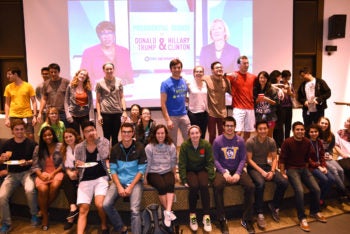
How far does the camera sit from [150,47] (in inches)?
215

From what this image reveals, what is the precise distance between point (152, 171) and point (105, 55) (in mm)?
2871

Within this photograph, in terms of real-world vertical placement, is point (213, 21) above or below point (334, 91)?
above

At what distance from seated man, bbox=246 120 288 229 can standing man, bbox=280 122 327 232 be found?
125mm

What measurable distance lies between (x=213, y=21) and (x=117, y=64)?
6.11 feet

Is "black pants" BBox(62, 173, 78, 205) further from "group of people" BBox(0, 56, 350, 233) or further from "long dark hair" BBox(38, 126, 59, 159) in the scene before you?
"long dark hair" BBox(38, 126, 59, 159)

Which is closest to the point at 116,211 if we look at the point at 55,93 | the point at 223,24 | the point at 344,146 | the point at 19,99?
the point at 55,93

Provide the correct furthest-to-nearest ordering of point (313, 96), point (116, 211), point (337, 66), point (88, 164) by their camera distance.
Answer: point (337, 66) < point (313, 96) < point (88, 164) < point (116, 211)

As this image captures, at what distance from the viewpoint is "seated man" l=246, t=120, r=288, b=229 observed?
132 inches

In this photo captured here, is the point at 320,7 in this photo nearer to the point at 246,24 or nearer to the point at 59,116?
the point at 246,24

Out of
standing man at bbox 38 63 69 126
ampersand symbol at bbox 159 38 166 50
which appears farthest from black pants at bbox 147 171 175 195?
ampersand symbol at bbox 159 38 166 50

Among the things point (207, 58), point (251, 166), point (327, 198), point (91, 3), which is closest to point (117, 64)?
point (91, 3)

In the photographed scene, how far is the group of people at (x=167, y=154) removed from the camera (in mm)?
3154

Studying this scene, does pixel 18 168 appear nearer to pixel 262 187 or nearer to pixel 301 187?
pixel 262 187

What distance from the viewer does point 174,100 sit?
3.72m
